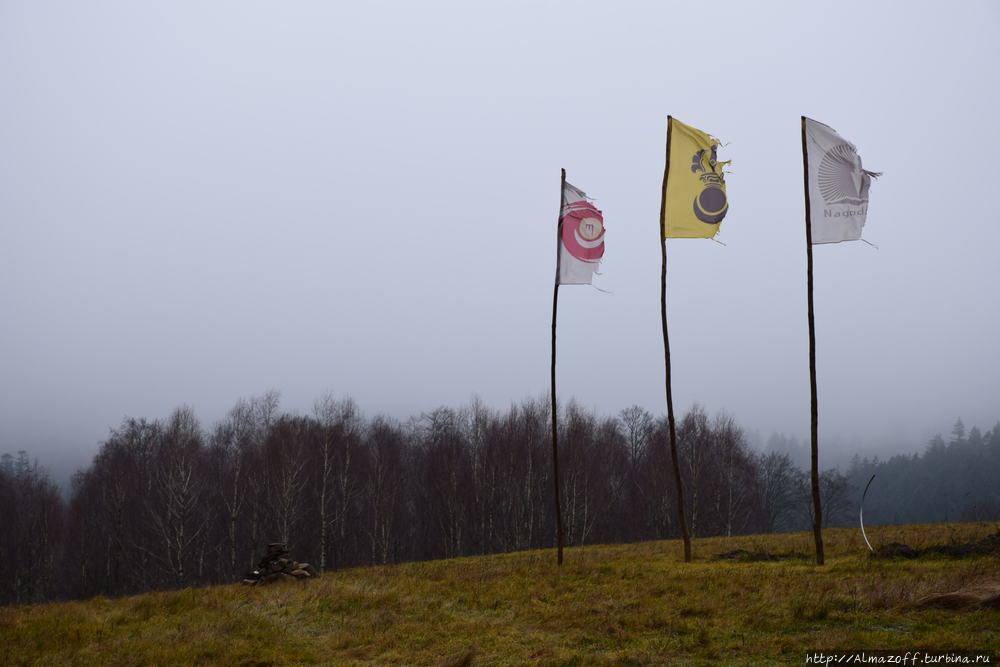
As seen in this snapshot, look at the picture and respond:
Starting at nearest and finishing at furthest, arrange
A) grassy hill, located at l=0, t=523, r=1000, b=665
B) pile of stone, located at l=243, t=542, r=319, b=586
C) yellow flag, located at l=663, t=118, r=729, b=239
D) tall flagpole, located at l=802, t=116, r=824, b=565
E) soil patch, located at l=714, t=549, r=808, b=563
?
grassy hill, located at l=0, t=523, r=1000, b=665 → tall flagpole, located at l=802, t=116, r=824, b=565 → soil patch, located at l=714, t=549, r=808, b=563 → yellow flag, located at l=663, t=118, r=729, b=239 → pile of stone, located at l=243, t=542, r=319, b=586

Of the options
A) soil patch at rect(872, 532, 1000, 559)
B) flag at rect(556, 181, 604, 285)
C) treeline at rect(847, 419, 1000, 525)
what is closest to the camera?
soil patch at rect(872, 532, 1000, 559)

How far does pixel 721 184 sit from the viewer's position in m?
19.6

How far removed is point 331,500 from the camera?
52.9 metres

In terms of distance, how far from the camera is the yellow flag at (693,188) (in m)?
19.4

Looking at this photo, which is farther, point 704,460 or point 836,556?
point 704,460

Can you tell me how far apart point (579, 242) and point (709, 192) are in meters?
4.49

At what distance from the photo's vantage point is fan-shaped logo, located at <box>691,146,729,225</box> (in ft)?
63.7

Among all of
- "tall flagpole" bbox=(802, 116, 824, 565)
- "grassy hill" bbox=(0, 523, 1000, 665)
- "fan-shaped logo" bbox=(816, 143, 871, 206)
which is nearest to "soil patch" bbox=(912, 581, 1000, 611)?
"grassy hill" bbox=(0, 523, 1000, 665)

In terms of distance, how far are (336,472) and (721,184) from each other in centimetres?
4343

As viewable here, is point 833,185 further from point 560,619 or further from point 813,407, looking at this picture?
point 560,619

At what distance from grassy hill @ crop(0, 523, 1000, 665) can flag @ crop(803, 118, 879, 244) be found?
892cm

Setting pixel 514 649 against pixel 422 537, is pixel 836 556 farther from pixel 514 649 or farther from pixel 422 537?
pixel 422 537

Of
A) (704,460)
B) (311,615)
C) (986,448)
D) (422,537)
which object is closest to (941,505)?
(986,448)

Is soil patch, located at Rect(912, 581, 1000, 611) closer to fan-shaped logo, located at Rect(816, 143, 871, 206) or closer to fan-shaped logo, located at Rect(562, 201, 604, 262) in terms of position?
fan-shaped logo, located at Rect(816, 143, 871, 206)
